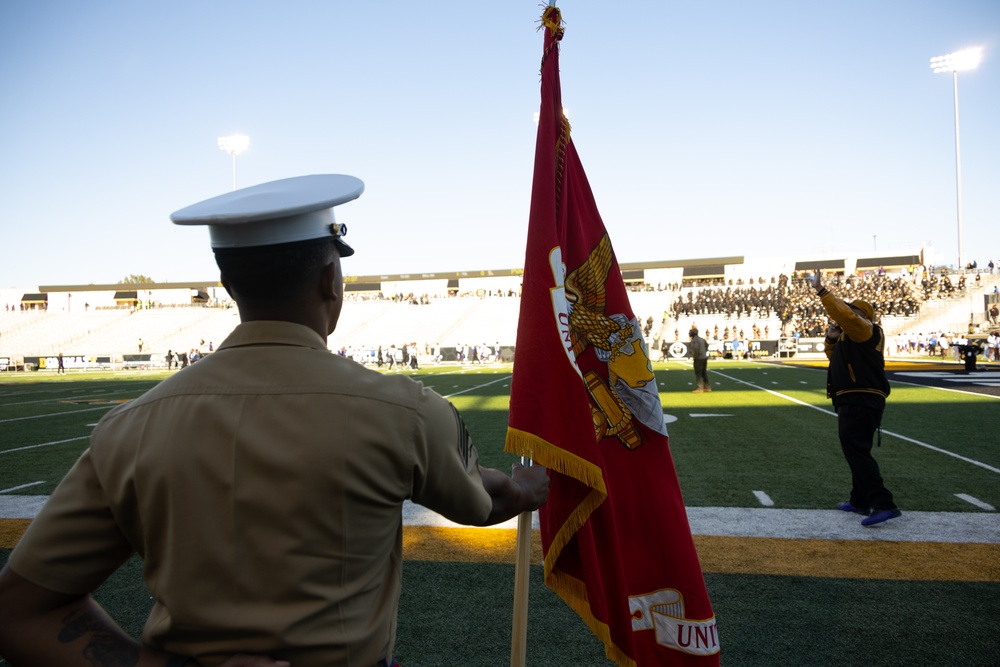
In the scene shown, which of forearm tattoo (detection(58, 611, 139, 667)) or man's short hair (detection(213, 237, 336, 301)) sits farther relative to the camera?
man's short hair (detection(213, 237, 336, 301))

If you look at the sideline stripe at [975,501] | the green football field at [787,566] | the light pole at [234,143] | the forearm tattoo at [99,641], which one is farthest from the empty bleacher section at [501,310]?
the forearm tattoo at [99,641]

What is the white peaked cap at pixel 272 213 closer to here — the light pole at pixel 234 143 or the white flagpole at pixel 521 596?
the white flagpole at pixel 521 596

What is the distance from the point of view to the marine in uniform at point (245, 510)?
4.26ft

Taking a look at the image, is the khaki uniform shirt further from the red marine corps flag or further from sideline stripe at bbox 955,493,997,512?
sideline stripe at bbox 955,493,997,512

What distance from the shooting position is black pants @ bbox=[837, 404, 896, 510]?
5.70 meters

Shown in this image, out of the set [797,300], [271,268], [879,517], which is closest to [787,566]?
[879,517]

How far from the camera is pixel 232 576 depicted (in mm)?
1299

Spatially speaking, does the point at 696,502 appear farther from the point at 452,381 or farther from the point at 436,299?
the point at 436,299

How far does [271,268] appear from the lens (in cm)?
147

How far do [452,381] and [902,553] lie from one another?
20581mm

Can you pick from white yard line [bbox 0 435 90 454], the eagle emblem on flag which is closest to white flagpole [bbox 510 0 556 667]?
the eagle emblem on flag

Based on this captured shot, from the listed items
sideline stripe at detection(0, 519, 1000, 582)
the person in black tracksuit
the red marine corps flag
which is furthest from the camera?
the person in black tracksuit

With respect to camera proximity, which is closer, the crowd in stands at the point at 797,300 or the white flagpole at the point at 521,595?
the white flagpole at the point at 521,595

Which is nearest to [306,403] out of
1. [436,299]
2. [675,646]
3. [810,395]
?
[675,646]
